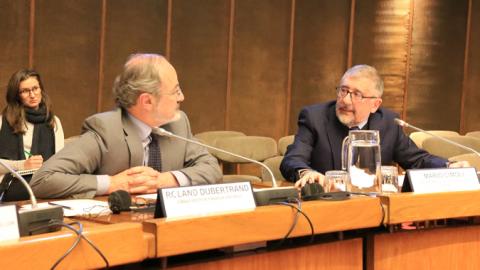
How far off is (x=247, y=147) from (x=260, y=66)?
2.35m

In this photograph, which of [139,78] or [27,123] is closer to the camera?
[139,78]

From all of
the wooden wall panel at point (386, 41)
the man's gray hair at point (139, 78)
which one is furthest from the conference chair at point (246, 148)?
the wooden wall panel at point (386, 41)

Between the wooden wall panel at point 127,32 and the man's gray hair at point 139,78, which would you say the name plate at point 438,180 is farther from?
the wooden wall panel at point 127,32

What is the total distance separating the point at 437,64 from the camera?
8984 mm

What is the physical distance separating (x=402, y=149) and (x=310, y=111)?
52 cm

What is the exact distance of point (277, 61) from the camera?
27.0 feet

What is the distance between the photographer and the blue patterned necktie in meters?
3.02

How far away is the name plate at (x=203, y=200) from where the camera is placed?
1923 millimetres

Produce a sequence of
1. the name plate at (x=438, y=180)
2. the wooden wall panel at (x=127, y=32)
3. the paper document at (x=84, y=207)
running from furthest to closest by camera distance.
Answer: the wooden wall panel at (x=127, y=32) → the name plate at (x=438, y=180) → the paper document at (x=84, y=207)

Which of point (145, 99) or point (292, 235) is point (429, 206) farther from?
point (145, 99)

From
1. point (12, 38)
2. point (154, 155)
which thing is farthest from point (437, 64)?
point (154, 155)

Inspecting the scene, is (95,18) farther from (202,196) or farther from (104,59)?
(202,196)

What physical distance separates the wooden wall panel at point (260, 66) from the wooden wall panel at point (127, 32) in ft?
3.17

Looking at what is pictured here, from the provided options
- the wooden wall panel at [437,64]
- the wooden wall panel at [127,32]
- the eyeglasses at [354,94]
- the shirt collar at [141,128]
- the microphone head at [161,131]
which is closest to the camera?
the microphone head at [161,131]
